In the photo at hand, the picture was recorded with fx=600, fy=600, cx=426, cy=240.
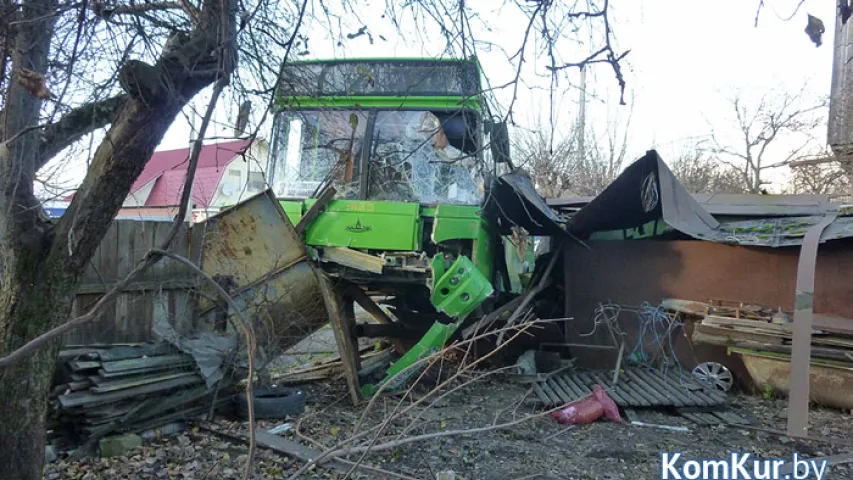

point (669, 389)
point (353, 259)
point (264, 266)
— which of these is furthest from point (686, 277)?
point (264, 266)

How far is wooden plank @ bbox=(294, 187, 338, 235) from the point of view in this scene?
19.8 ft

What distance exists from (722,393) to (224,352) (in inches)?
185

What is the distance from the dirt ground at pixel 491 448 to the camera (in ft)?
13.3

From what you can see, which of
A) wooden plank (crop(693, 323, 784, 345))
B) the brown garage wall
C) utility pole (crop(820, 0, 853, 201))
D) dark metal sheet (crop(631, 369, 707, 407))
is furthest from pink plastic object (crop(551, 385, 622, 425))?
utility pole (crop(820, 0, 853, 201))

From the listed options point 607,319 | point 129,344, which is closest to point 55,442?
point 129,344

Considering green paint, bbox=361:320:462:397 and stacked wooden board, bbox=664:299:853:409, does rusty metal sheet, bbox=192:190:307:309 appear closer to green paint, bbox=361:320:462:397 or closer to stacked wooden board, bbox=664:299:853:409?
green paint, bbox=361:320:462:397

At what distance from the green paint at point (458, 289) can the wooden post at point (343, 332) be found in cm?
100

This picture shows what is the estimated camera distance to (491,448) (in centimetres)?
457

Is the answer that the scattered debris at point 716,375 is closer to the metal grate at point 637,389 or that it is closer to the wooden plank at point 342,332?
the metal grate at point 637,389

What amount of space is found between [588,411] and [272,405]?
2758 millimetres

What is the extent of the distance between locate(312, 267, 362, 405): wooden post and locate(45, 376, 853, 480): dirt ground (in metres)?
0.22

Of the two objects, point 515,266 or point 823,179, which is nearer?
point 515,266

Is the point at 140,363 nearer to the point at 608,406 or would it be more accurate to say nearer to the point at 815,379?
the point at 608,406

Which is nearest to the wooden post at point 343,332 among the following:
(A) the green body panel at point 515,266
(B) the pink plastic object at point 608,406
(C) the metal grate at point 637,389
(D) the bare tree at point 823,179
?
(C) the metal grate at point 637,389
